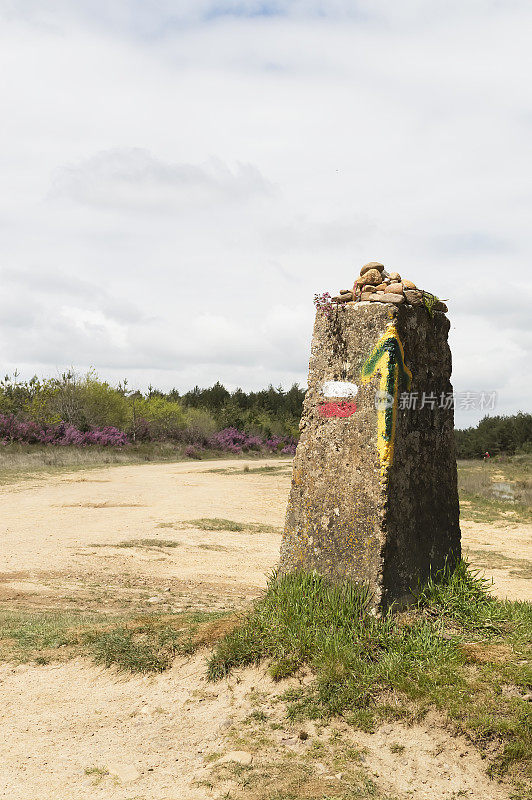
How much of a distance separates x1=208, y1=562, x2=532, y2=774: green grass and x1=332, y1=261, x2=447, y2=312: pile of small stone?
1.91 meters

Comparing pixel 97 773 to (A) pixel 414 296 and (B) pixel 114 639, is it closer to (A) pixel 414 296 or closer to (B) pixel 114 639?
(B) pixel 114 639

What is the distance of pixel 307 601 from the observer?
4457mm

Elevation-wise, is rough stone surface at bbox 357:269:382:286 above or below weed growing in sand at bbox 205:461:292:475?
above

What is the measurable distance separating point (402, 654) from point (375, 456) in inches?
46.6

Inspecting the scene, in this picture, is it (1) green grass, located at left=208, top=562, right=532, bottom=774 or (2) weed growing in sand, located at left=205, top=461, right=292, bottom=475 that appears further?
(2) weed growing in sand, located at left=205, top=461, right=292, bottom=475

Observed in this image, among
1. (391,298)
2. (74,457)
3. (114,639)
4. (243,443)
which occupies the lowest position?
(114,639)

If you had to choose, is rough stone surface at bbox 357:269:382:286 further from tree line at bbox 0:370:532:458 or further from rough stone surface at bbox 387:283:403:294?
tree line at bbox 0:370:532:458

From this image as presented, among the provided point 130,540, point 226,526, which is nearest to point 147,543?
point 130,540

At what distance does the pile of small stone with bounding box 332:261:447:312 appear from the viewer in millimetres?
4633

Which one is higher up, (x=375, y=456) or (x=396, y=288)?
(x=396, y=288)

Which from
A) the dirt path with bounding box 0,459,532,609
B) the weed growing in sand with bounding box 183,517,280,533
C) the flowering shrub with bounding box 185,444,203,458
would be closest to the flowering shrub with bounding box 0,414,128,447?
the flowering shrub with bounding box 185,444,203,458

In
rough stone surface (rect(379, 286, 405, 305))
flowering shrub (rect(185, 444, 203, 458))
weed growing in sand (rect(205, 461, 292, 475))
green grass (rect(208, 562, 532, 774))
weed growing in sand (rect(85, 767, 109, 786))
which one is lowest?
weed growing in sand (rect(85, 767, 109, 786))

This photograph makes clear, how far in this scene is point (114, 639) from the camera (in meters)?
5.11

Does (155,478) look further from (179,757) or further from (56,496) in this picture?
(179,757)
